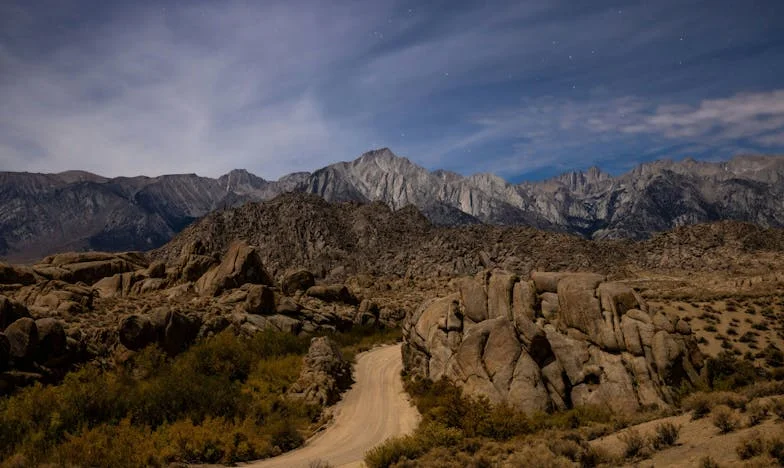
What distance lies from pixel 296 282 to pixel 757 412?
45.3m

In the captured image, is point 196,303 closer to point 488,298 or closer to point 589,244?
point 488,298

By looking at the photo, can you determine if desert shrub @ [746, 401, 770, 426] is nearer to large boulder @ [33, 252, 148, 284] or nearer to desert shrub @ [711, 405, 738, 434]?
desert shrub @ [711, 405, 738, 434]

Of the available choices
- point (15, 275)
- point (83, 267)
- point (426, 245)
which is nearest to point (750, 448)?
point (15, 275)

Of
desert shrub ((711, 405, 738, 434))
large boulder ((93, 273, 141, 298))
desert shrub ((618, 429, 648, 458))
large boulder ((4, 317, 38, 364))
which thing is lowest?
desert shrub ((618, 429, 648, 458))

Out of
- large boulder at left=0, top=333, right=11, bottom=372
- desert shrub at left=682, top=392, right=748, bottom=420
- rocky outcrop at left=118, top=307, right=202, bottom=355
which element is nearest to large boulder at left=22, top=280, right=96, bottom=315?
rocky outcrop at left=118, top=307, right=202, bottom=355

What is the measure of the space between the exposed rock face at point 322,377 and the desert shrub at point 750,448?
62.4ft

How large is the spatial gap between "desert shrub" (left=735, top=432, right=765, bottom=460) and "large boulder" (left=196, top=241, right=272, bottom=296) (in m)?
40.2

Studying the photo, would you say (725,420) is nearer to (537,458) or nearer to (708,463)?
(708,463)

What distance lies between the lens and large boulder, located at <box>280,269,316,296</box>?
51.7 meters

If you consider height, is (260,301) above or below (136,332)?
above

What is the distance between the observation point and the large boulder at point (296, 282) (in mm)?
51722

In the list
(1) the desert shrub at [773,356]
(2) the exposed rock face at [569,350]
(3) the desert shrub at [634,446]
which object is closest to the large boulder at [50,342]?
(2) the exposed rock face at [569,350]

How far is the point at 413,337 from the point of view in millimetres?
30734

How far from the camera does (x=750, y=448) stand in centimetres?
1009
